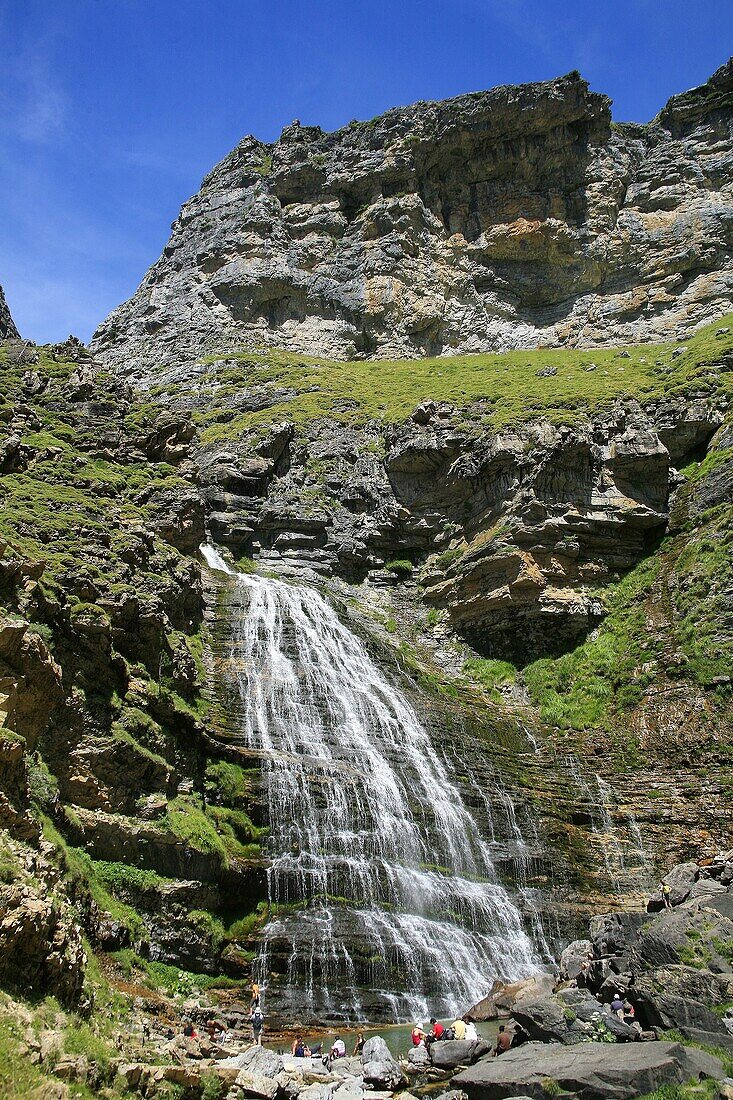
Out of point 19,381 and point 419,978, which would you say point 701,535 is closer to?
point 419,978

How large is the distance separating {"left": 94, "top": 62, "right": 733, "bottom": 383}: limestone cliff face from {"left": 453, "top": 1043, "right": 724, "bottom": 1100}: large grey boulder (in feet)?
189

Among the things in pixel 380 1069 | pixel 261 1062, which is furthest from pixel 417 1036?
pixel 261 1062

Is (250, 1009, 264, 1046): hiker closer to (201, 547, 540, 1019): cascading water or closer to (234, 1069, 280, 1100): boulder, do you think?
(201, 547, 540, 1019): cascading water

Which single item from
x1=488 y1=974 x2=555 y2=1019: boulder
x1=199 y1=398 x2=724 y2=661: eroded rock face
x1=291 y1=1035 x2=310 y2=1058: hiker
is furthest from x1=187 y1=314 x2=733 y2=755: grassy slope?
x1=291 y1=1035 x2=310 y2=1058: hiker

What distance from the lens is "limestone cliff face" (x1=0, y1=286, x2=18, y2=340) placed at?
213 ft

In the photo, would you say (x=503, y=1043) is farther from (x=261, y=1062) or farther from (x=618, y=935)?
(x=261, y=1062)

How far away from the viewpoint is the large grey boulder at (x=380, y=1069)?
13.3 meters

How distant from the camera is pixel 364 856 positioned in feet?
66.0

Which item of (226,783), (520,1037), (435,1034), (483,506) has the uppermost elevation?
(483,506)

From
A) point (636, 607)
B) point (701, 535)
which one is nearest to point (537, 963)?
point (636, 607)

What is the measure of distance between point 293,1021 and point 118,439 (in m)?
24.5

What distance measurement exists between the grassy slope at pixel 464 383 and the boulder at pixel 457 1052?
31.5 metres

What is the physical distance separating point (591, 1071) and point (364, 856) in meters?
9.81

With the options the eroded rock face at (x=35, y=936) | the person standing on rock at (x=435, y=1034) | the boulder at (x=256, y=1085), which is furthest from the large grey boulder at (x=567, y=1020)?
the eroded rock face at (x=35, y=936)
